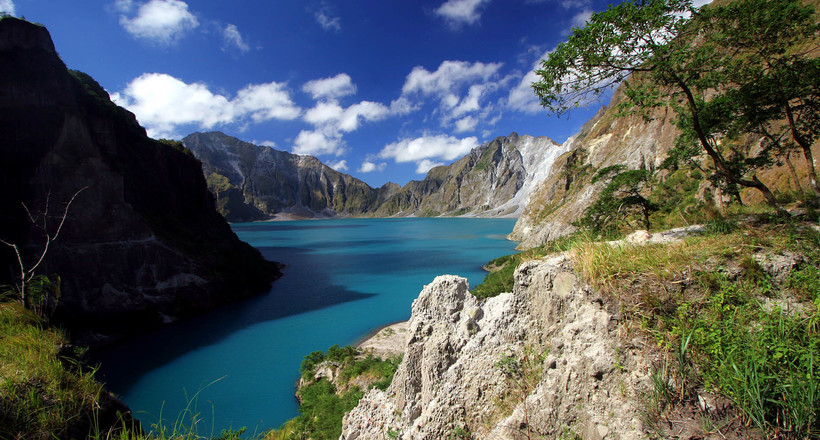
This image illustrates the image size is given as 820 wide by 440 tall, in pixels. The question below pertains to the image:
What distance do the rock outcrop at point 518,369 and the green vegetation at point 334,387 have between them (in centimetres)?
482

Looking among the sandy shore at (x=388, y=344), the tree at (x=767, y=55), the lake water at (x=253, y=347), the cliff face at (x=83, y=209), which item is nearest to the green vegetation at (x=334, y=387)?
the sandy shore at (x=388, y=344)

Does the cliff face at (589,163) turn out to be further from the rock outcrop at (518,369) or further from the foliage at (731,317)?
the foliage at (731,317)

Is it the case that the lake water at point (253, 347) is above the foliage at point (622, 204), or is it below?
below

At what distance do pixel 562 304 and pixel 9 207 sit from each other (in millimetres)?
35268

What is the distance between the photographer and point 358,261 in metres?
54.5

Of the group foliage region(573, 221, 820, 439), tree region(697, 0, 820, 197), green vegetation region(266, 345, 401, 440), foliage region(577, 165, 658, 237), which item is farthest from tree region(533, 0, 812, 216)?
green vegetation region(266, 345, 401, 440)

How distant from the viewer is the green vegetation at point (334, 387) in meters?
11.3

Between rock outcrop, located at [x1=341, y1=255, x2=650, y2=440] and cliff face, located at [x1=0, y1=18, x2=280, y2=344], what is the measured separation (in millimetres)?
25979

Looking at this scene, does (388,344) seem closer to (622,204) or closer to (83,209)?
(622,204)

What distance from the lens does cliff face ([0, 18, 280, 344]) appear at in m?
22.5

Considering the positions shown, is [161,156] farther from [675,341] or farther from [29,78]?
[675,341]

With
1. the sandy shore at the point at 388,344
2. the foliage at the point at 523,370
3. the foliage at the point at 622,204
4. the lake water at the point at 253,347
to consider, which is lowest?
the lake water at the point at 253,347

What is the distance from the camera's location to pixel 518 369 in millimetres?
4562

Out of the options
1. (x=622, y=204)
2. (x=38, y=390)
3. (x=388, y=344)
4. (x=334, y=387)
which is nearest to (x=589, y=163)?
(x=622, y=204)
